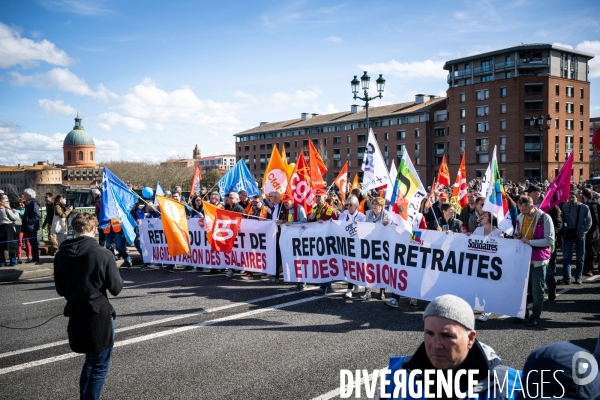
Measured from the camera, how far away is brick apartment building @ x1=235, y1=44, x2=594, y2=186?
67.6 metres

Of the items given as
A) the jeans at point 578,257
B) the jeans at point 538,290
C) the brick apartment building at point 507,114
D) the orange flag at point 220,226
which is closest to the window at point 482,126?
the brick apartment building at point 507,114

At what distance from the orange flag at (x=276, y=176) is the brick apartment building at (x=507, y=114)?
166ft

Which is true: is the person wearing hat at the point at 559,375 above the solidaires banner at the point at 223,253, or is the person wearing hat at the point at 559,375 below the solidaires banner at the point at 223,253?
above

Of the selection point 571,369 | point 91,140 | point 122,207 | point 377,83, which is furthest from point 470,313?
point 91,140

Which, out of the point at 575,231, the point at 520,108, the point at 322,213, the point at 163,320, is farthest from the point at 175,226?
the point at 520,108

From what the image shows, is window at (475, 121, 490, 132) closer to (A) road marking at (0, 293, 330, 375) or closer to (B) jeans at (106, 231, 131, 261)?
(B) jeans at (106, 231, 131, 261)

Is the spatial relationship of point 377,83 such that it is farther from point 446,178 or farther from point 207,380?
point 207,380

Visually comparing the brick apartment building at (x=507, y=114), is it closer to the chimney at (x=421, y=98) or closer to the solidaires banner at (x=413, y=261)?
the chimney at (x=421, y=98)

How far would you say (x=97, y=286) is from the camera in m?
4.31

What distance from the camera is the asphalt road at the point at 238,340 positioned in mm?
5062

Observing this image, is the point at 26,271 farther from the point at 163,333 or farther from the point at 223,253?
the point at 163,333

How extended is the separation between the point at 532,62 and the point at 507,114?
8.12 m

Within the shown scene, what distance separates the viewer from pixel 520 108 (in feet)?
221

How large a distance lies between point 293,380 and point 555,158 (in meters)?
74.0
